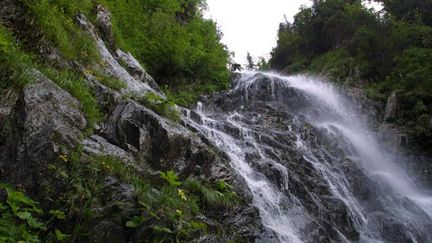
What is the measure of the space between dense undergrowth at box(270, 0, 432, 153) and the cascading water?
1953 millimetres

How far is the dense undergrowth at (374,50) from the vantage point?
17.2 m

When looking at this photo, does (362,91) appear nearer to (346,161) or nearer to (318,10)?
(346,161)

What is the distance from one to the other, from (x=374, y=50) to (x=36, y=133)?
19544 millimetres

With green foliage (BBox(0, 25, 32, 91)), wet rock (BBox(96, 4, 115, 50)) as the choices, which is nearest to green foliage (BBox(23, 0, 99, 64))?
wet rock (BBox(96, 4, 115, 50))

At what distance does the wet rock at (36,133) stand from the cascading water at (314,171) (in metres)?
4.52

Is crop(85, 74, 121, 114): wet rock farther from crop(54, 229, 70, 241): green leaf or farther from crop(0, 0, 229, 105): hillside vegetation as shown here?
crop(54, 229, 70, 241): green leaf

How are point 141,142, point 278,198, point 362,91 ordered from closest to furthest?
point 141,142
point 278,198
point 362,91


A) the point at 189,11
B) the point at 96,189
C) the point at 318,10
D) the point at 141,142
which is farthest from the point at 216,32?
the point at 96,189

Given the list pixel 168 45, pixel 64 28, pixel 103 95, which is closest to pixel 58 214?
pixel 103 95

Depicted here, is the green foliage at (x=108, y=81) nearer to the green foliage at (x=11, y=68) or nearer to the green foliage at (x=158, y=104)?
the green foliage at (x=158, y=104)

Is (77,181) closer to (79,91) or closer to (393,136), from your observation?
(79,91)

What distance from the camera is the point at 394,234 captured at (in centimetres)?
1080

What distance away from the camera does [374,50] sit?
71.1 feet

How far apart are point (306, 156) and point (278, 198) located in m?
3.55
